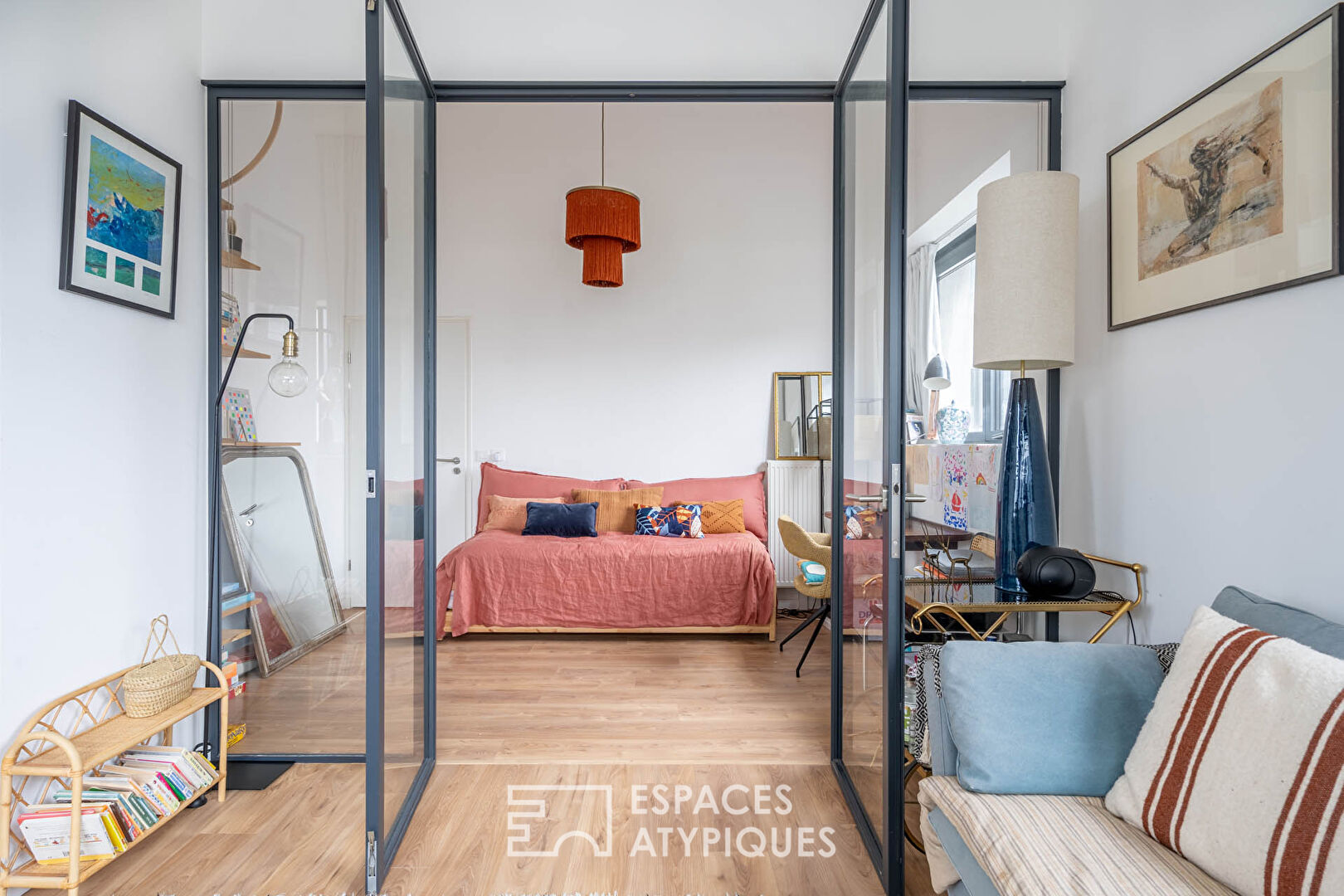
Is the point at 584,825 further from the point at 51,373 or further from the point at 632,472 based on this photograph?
the point at 632,472

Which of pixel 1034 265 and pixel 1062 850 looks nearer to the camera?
pixel 1062 850

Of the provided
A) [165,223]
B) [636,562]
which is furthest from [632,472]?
[165,223]

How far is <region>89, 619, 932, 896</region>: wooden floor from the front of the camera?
1.68 meters

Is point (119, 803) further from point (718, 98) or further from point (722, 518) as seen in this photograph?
point (722, 518)

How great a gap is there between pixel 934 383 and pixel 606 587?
2.19m

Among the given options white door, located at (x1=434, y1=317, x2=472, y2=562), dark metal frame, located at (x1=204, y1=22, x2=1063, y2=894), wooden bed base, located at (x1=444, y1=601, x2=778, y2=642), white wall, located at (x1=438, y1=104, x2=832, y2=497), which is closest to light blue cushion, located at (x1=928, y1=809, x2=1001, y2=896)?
dark metal frame, located at (x1=204, y1=22, x2=1063, y2=894)

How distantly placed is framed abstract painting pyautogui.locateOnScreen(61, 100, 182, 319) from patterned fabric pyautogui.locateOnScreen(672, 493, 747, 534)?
306 cm

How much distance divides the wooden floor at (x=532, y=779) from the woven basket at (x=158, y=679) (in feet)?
1.10

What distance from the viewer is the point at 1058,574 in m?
1.67


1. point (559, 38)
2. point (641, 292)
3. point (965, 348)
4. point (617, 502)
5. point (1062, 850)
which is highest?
point (559, 38)

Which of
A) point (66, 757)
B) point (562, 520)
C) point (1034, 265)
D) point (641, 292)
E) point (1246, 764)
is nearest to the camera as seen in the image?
point (1246, 764)

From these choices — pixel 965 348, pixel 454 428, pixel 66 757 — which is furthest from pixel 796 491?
pixel 66 757

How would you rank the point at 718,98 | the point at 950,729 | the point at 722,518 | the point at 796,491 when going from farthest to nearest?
the point at 796,491 < the point at 722,518 < the point at 718,98 < the point at 950,729

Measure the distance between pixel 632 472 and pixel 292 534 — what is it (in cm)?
277
